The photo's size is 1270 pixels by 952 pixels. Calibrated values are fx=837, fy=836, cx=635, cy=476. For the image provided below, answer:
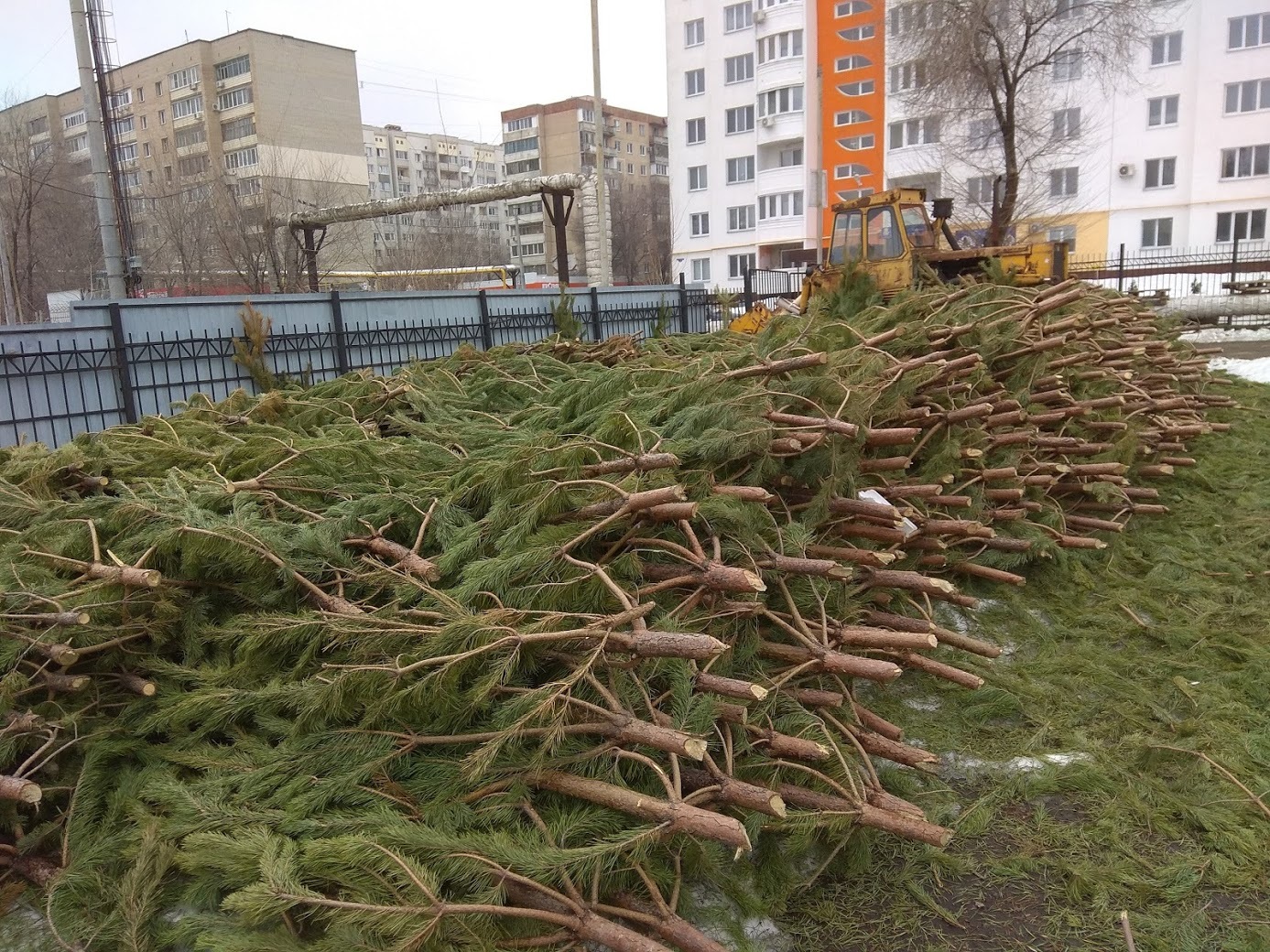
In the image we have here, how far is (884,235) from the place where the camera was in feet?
41.8

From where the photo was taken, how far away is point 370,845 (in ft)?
7.30

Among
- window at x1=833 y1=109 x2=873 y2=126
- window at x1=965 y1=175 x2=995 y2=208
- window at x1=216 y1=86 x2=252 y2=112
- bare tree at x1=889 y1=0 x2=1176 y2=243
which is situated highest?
window at x1=216 y1=86 x2=252 y2=112

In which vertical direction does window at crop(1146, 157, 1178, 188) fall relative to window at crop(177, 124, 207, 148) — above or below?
below

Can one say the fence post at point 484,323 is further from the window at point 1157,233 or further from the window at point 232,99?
the window at point 232,99

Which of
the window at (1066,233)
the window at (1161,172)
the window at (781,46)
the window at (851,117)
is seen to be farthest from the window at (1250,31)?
the window at (781,46)

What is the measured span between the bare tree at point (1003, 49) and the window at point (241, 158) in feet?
110

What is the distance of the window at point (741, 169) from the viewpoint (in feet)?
134

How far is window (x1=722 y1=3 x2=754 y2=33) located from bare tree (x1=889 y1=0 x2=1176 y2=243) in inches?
735

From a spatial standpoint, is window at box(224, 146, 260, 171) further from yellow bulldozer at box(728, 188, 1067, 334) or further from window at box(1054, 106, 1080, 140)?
yellow bulldozer at box(728, 188, 1067, 334)

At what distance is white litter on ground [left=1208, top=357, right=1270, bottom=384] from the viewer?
12.5 meters

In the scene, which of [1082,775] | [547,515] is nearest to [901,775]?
[1082,775]

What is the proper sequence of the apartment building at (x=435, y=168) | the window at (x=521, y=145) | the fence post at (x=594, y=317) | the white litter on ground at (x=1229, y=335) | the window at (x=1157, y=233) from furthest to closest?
the window at (x=521, y=145)
the apartment building at (x=435, y=168)
the window at (x=1157, y=233)
the white litter on ground at (x=1229, y=335)
the fence post at (x=594, y=317)

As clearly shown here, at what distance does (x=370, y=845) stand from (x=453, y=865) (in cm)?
22

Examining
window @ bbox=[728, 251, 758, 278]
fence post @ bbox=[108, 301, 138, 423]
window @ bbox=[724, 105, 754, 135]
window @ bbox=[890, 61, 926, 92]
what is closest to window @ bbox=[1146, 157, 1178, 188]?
window @ bbox=[890, 61, 926, 92]
